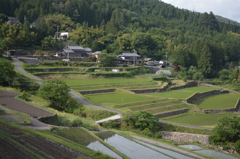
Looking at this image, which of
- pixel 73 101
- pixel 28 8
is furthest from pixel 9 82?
pixel 28 8

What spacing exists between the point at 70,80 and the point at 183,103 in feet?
53.2

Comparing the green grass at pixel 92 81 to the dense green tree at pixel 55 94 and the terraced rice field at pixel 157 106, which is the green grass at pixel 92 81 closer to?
the dense green tree at pixel 55 94

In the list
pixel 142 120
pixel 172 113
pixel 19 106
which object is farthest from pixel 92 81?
pixel 19 106

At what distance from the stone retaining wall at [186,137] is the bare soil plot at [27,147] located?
37.0ft

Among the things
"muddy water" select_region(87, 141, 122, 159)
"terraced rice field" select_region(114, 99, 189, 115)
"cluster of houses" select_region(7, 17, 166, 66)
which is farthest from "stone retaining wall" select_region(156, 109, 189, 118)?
"cluster of houses" select_region(7, 17, 166, 66)

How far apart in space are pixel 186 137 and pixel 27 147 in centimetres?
1341

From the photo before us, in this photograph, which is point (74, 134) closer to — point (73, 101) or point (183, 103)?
point (73, 101)

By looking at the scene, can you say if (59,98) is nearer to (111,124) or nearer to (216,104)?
(111,124)

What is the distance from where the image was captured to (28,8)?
69.6m

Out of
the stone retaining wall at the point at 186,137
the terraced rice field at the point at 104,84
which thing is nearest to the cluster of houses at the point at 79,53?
the terraced rice field at the point at 104,84

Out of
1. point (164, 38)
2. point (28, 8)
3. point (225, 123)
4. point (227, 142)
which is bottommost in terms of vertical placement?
point (227, 142)

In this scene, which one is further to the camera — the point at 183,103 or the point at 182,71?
the point at 182,71

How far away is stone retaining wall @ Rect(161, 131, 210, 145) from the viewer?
20.9 meters

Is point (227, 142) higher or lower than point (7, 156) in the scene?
lower
